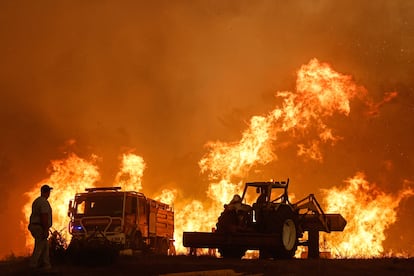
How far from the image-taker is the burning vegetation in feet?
110

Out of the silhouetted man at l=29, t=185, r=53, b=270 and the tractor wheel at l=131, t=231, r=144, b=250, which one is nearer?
the silhouetted man at l=29, t=185, r=53, b=270

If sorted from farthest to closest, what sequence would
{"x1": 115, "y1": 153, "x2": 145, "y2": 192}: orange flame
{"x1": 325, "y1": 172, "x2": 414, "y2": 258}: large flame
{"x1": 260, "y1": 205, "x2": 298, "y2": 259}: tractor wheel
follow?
{"x1": 115, "y1": 153, "x2": 145, "y2": 192}: orange flame → {"x1": 325, "y1": 172, "x2": 414, "y2": 258}: large flame → {"x1": 260, "y1": 205, "x2": 298, "y2": 259}: tractor wheel

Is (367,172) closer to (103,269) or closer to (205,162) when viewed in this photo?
(205,162)

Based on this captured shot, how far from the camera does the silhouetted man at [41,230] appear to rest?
38.9 ft

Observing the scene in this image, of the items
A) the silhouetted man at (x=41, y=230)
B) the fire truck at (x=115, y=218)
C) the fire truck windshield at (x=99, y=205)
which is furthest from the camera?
the fire truck windshield at (x=99, y=205)

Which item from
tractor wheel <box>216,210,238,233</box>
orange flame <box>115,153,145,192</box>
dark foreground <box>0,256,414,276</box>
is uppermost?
orange flame <box>115,153,145,192</box>

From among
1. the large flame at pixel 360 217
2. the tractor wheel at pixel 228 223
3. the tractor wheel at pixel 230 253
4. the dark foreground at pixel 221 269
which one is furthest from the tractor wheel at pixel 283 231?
the large flame at pixel 360 217

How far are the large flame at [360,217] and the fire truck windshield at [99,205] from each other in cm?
1424

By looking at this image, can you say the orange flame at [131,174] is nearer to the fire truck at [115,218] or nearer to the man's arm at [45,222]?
the fire truck at [115,218]

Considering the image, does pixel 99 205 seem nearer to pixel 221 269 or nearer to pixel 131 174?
pixel 221 269

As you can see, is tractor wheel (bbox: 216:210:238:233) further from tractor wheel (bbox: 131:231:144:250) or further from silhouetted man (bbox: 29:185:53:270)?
silhouetted man (bbox: 29:185:53:270)

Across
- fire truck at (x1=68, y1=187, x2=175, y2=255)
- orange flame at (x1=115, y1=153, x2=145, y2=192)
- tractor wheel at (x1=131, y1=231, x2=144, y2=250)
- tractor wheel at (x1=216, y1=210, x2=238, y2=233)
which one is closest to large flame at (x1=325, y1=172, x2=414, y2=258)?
fire truck at (x1=68, y1=187, x2=175, y2=255)

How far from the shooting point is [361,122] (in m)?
40.2

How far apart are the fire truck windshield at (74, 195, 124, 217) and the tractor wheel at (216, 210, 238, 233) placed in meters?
5.72
